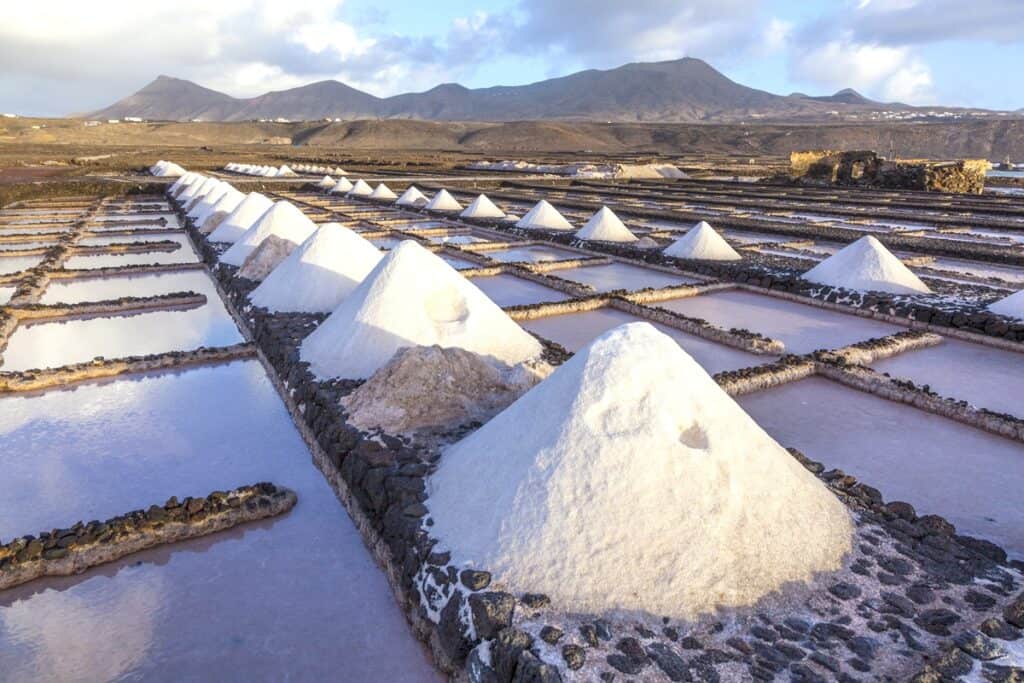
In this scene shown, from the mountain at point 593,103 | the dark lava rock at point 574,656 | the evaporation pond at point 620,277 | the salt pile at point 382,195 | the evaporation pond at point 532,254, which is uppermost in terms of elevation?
the mountain at point 593,103

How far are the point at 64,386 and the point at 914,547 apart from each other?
6.33 metres

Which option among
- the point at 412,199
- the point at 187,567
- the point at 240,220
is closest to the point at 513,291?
the point at 187,567

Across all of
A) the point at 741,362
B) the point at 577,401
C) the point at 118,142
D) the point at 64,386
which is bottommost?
the point at 64,386

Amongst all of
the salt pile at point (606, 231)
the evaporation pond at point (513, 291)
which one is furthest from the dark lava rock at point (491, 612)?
the salt pile at point (606, 231)

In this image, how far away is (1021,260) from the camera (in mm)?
9930

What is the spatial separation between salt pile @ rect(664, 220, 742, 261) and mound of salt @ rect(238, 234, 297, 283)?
20.4 ft

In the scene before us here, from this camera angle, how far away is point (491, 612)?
2.50m

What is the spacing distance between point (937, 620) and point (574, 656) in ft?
4.82

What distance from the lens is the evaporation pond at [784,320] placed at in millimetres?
6734

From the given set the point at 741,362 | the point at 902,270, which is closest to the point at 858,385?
the point at 741,362

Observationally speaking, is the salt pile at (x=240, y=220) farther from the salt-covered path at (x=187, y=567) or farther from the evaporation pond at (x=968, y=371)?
the evaporation pond at (x=968, y=371)

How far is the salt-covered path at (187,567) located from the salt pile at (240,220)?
719cm

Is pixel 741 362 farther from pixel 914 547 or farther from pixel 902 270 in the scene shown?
pixel 902 270

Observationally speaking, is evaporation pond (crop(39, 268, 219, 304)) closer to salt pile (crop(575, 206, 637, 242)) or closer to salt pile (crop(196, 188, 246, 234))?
salt pile (crop(196, 188, 246, 234))
